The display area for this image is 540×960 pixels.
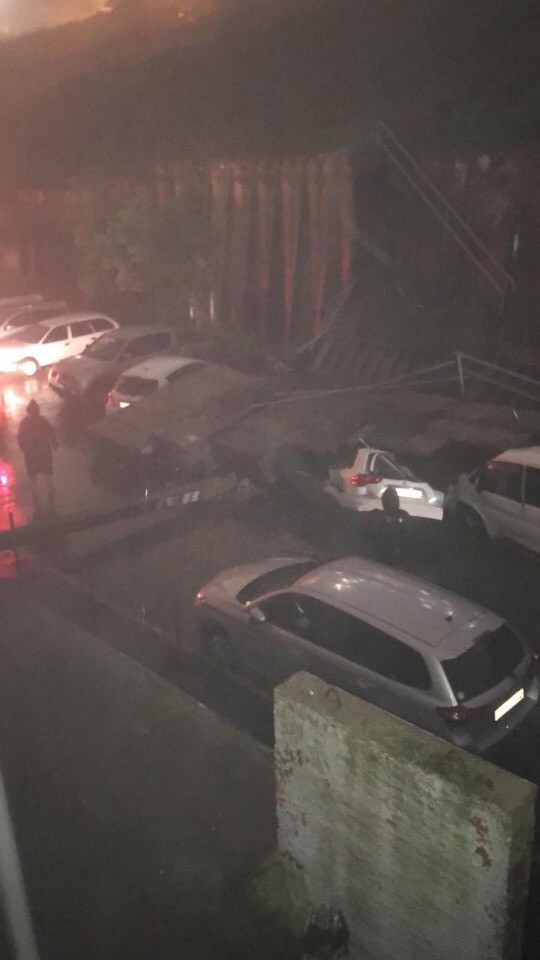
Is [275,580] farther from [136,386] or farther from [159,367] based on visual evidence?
[159,367]

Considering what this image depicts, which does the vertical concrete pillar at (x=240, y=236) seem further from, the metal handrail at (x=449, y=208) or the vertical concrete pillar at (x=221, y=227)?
the metal handrail at (x=449, y=208)

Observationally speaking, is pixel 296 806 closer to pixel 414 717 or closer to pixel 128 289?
pixel 414 717

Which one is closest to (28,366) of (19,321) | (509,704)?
(19,321)

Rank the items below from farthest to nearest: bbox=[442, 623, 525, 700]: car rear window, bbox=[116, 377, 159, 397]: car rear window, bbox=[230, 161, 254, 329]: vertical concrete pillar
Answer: bbox=[230, 161, 254, 329]: vertical concrete pillar < bbox=[116, 377, 159, 397]: car rear window < bbox=[442, 623, 525, 700]: car rear window

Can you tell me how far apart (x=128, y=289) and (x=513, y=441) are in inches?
576

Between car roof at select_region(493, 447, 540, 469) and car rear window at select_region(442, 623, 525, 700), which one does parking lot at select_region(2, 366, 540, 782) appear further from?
car roof at select_region(493, 447, 540, 469)

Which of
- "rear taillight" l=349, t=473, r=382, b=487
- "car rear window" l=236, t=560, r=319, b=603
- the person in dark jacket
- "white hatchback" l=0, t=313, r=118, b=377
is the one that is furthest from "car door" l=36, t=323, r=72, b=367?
"car rear window" l=236, t=560, r=319, b=603

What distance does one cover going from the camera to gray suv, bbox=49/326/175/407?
16.4 m

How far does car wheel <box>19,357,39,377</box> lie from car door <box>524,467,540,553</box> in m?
13.4

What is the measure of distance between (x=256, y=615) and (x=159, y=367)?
328 inches

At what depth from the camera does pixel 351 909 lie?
171 inches

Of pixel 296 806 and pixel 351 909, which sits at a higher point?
pixel 296 806

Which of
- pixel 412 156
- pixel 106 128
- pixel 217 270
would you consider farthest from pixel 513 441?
pixel 106 128

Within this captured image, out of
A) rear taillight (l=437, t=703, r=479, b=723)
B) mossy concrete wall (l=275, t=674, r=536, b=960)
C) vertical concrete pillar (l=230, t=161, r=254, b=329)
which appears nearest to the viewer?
mossy concrete wall (l=275, t=674, r=536, b=960)
